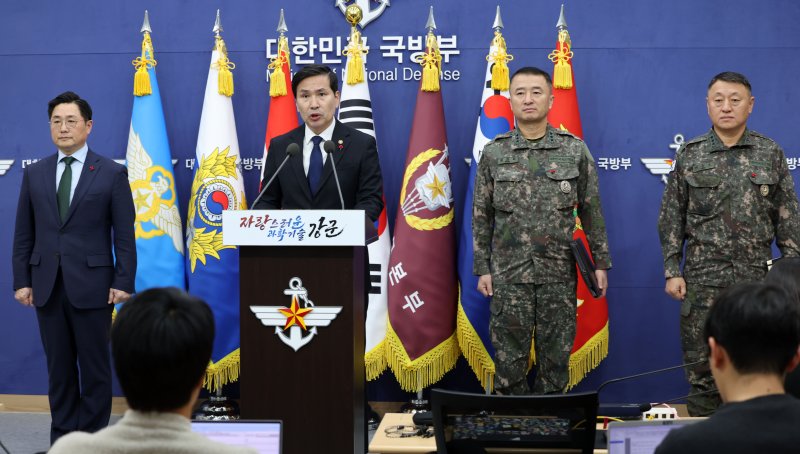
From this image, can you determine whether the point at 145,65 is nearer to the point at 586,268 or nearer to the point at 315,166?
the point at 315,166

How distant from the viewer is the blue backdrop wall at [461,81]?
4.98 m

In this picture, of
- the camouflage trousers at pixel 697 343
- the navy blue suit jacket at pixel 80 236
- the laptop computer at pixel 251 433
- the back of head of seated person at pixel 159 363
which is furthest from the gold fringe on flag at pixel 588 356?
the back of head of seated person at pixel 159 363

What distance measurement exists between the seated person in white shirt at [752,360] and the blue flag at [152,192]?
148 inches

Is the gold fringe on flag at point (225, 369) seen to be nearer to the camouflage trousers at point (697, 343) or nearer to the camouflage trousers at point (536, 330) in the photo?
the camouflage trousers at point (536, 330)

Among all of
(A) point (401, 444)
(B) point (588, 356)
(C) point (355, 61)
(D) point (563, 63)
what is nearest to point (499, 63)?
(D) point (563, 63)

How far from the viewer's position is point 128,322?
4.40 ft

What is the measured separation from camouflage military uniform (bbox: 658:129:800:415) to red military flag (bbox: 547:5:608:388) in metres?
0.78

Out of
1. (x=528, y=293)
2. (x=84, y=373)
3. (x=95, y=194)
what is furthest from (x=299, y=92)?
(x=84, y=373)

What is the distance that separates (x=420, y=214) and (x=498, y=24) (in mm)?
1113

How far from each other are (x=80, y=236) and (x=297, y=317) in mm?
1590

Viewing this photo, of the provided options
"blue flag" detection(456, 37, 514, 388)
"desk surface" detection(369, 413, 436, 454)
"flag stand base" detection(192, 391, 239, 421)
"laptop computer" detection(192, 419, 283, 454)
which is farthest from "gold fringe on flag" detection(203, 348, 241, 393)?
"laptop computer" detection(192, 419, 283, 454)

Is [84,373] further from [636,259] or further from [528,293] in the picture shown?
[636,259]

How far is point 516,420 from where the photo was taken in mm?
1888

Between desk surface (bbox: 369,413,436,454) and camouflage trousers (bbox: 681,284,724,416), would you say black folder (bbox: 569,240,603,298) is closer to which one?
camouflage trousers (bbox: 681,284,724,416)
